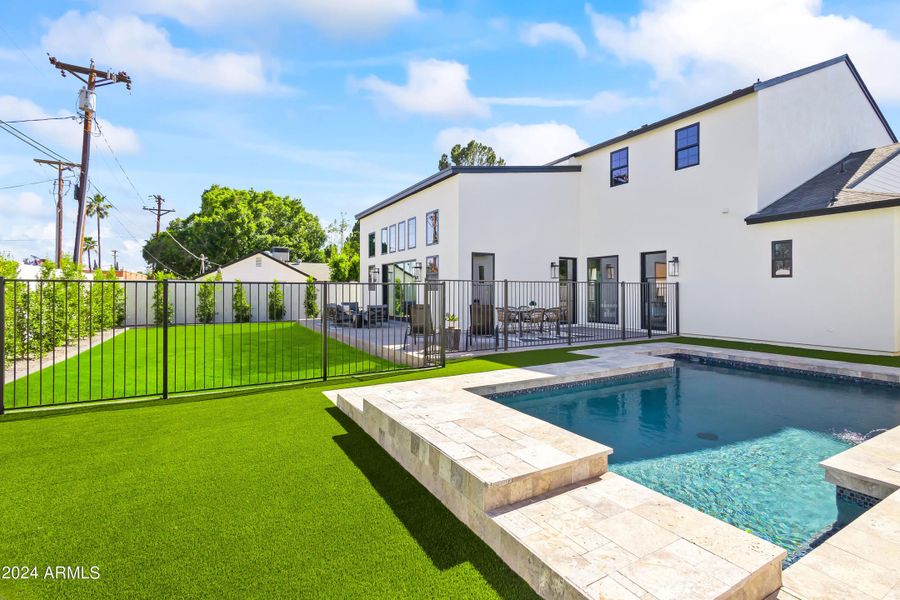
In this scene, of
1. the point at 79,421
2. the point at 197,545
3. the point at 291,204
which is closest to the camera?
the point at 197,545

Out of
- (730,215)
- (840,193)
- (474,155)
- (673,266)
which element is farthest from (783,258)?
(474,155)

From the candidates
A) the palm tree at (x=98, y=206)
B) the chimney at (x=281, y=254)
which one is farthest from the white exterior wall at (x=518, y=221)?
the palm tree at (x=98, y=206)

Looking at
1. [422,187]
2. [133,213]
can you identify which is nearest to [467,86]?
[422,187]

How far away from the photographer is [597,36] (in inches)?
373

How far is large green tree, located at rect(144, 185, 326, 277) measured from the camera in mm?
32438

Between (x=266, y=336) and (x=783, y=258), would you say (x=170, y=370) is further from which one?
(x=783, y=258)

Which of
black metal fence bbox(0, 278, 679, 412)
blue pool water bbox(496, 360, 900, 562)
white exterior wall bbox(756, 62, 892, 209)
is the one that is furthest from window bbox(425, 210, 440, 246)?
white exterior wall bbox(756, 62, 892, 209)

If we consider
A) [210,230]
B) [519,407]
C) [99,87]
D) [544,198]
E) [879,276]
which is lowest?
[519,407]

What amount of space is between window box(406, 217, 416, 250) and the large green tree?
65.6 ft

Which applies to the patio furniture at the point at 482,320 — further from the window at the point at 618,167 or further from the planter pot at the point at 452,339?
the window at the point at 618,167

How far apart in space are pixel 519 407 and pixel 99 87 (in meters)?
18.0

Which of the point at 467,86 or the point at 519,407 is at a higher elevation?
the point at 467,86

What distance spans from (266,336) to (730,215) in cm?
1177

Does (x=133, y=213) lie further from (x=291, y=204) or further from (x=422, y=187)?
(x=422, y=187)
